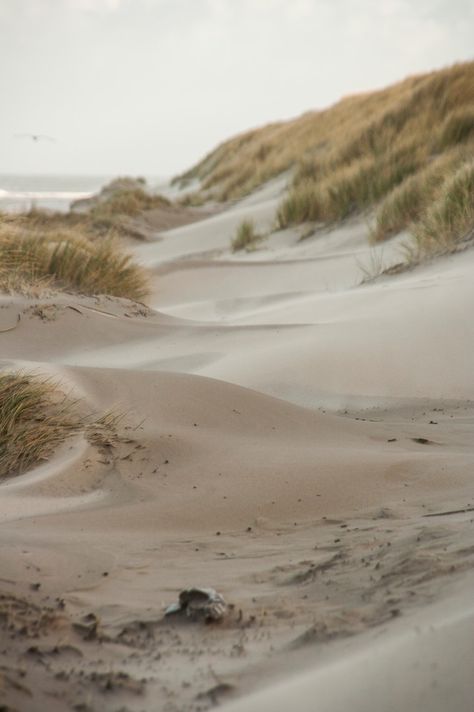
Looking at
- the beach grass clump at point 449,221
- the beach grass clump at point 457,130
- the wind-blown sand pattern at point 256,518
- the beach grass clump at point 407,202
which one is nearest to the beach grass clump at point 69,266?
the wind-blown sand pattern at point 256,518

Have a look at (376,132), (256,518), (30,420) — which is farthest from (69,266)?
(376,132)

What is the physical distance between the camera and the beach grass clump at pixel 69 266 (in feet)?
20.6

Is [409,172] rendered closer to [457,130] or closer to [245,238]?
[457,130]

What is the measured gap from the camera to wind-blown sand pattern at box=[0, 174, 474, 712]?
1.52m

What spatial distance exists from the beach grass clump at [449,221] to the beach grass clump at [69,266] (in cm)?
199

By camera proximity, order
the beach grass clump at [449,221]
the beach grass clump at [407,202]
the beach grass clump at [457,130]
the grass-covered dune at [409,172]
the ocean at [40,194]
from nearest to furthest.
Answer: the beach grass clump at [449,221]
the grass-covered dune at [409,172]
the beach grass clump at [407,202]
the beach grass clump at [457,130]
the ocean at [40,194]

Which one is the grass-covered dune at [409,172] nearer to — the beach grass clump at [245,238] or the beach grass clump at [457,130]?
the beach grass clump at [457,130]

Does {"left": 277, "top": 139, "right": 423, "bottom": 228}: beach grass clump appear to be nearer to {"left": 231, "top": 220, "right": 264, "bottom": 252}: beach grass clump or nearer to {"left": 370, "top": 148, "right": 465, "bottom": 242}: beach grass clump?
{"left": 231, "top": 220, "right": 264, "bottom": 252}: beach grass clump

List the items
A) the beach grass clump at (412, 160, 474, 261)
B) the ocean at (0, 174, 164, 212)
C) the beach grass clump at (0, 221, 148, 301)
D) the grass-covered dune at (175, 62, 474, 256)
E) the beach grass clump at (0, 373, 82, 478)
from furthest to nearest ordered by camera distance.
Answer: the ocean at (0, 174, 164, 212) → the grass-covered dune at (175, 62, 474, 256) → the beach grass clump at (412, 160, 474, 261) → the beach grass clump at (0, 221, 148, 301) → the beach grass clump at (0, 373, 82, 478)

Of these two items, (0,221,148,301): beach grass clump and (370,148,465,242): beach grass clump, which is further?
(370,148,465,242): beach grass clump

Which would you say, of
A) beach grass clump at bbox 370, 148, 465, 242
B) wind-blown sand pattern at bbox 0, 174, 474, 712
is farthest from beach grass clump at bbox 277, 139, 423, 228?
wind-blown sand pattern at bbox 0, 174, 474, 712

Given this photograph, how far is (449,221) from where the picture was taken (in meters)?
7.00

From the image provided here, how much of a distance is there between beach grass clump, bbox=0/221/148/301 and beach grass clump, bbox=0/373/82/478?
271 cm

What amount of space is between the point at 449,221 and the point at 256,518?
15.9 ft
